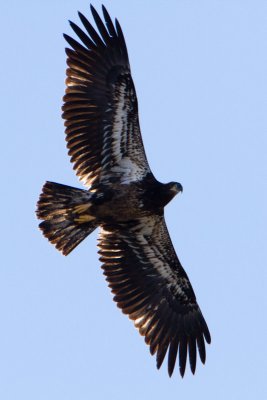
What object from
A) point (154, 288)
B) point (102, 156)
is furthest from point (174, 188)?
point (154, 288)

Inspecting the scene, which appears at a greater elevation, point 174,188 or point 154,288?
point 174,188

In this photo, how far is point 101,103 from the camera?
16.8m

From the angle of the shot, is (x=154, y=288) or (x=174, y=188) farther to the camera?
(x=154, y=288)

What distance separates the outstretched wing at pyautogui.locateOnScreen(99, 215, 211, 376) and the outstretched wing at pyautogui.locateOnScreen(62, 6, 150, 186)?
2.88ft

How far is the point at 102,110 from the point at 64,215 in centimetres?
154

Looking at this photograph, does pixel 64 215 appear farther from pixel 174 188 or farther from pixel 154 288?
pixel 154 288

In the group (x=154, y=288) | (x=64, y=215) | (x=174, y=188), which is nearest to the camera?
(x=174, y=188)

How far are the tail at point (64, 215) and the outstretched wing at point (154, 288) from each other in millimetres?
405

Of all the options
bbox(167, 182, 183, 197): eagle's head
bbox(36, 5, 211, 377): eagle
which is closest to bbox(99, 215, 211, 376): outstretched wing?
bbox(36, 5, 211, 377): eagle

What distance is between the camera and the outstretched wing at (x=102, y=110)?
54.9ft

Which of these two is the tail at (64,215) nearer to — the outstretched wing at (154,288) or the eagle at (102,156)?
the eagle at (102,156)

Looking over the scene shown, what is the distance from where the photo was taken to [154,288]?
1758 cm

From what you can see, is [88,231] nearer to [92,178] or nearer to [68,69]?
[92,178]

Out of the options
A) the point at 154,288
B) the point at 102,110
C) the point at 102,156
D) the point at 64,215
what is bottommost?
the point at 154,288
